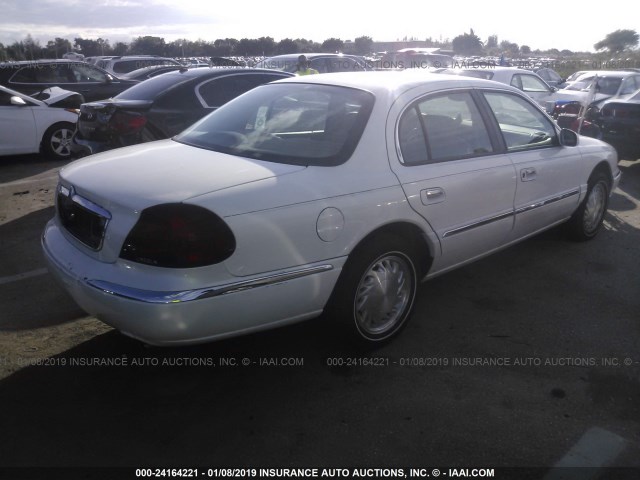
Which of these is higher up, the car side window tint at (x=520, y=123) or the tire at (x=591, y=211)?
the car side window tint at (x=520, y=123)

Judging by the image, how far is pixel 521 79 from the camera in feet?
38.5

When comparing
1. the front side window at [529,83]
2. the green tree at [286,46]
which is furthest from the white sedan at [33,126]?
the green tree at [286,46]

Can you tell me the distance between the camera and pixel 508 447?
2684 millimetres

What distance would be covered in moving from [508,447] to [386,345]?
1060 millimetres

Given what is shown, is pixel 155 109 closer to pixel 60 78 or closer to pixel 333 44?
pixel 60 78

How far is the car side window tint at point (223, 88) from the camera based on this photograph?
6711 millimetres

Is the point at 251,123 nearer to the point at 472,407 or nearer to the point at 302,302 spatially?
the point at 302,302

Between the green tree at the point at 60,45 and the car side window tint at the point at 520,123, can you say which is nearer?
the car side window tint at the point at 520,123

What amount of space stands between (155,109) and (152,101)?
12 centimetres

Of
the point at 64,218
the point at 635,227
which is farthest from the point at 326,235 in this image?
the point at 635,227

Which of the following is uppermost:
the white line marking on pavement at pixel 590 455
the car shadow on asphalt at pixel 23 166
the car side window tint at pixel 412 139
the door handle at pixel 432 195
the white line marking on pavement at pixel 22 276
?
the car side window tint at pixel 412 139

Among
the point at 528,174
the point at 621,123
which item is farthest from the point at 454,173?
the point at 621,123

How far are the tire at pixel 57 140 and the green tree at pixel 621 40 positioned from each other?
51.4 metres

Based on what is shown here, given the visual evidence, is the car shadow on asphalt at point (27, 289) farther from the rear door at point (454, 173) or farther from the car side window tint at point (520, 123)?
the car side window tint at point (520, 123)
